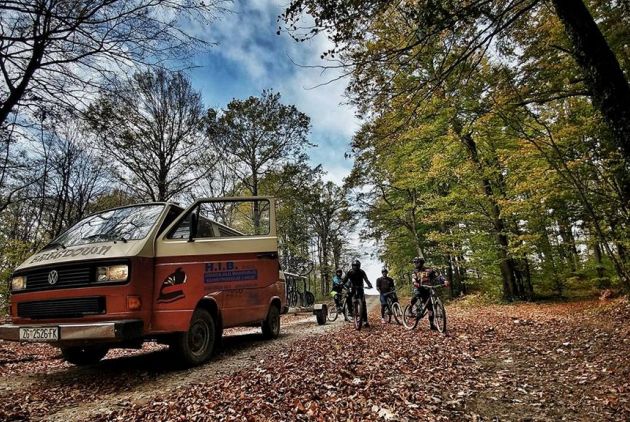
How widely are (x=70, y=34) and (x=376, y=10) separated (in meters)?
4.14

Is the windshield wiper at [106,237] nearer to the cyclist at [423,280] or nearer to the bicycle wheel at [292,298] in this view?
the cyclist at [423,280]

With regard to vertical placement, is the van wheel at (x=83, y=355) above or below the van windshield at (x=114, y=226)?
below

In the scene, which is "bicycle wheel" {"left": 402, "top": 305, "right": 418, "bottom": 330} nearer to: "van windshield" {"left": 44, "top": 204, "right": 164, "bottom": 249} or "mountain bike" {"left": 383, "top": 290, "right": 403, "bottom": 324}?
"mountain bike" {"left": 383, "top": 290, "right": 403, "bottom": 324}

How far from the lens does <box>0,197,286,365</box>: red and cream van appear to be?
4.91 metres

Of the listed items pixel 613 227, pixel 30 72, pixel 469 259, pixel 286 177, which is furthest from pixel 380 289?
pixel 286 177

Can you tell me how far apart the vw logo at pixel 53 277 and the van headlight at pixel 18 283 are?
605mm

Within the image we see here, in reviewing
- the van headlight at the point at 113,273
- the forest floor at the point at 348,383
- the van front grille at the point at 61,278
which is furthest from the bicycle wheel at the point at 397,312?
the van front grille at the point at 61,278

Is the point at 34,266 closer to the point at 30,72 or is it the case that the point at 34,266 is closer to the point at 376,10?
the point at 30,72

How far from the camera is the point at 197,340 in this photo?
601 centimetres

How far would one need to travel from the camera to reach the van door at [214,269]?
5555mm

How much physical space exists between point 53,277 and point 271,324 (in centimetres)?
473

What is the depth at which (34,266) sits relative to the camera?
209 inches

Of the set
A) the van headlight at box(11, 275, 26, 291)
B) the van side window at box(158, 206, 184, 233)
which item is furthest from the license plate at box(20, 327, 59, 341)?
the van side window at box(158, 206, 184, 233)

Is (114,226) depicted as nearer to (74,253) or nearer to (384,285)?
(74,253)
